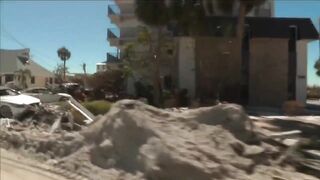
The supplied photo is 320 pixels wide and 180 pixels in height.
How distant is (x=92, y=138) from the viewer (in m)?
11.8

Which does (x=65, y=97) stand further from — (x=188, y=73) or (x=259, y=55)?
(x=259, y=55)

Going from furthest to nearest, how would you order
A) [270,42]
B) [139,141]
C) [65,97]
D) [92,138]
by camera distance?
[270,42]
[65,97]
[92,138]
[139,141]

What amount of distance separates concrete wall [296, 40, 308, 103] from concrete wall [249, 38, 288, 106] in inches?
36.7

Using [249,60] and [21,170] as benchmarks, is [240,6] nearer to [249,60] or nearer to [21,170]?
[249,60]

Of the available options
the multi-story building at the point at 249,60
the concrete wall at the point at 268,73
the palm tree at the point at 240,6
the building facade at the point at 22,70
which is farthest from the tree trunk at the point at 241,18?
the building facade at the point at 22,70

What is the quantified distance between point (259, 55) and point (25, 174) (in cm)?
2730

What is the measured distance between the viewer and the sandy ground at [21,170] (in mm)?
9961

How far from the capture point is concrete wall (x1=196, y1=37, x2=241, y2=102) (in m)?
34.8

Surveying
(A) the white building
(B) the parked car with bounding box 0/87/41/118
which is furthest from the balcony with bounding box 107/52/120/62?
(B) the parked car with bounding box 0/87/41/118

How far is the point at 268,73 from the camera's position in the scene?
3594 centimetres

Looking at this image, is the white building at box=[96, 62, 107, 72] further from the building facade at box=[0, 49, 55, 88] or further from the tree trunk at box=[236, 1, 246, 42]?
the tree trunk at box=[236, 1, 246, 42]

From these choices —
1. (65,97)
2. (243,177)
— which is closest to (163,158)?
(243,177)

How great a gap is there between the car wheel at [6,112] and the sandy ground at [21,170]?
6858mm

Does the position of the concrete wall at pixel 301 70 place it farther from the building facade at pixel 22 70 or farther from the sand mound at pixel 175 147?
the building facade at pixel 22 70
